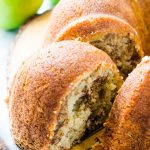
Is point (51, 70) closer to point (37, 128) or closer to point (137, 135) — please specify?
point (37, 128)

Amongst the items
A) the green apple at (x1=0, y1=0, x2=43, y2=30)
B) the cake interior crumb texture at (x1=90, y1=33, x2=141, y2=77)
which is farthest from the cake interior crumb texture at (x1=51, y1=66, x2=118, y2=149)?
the green apple at (x1=0, y1=0, x2=43, y2=30)

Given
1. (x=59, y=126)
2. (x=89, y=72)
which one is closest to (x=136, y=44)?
(x=89, y=72)

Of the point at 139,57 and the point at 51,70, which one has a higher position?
the point at 51,70

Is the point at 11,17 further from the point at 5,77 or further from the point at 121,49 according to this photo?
the point at 121,49

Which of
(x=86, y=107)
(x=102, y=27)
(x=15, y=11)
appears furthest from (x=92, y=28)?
(x=15, y=11)

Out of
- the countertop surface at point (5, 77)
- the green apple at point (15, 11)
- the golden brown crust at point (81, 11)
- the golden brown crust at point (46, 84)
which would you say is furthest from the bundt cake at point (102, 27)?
the green apple at point (15, 11)

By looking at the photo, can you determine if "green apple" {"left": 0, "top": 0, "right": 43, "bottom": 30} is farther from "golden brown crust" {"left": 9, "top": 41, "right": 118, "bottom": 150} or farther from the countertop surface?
"golden brown crust" {"left": 9, "top": 41, "right": 118, "bottom": 150}
